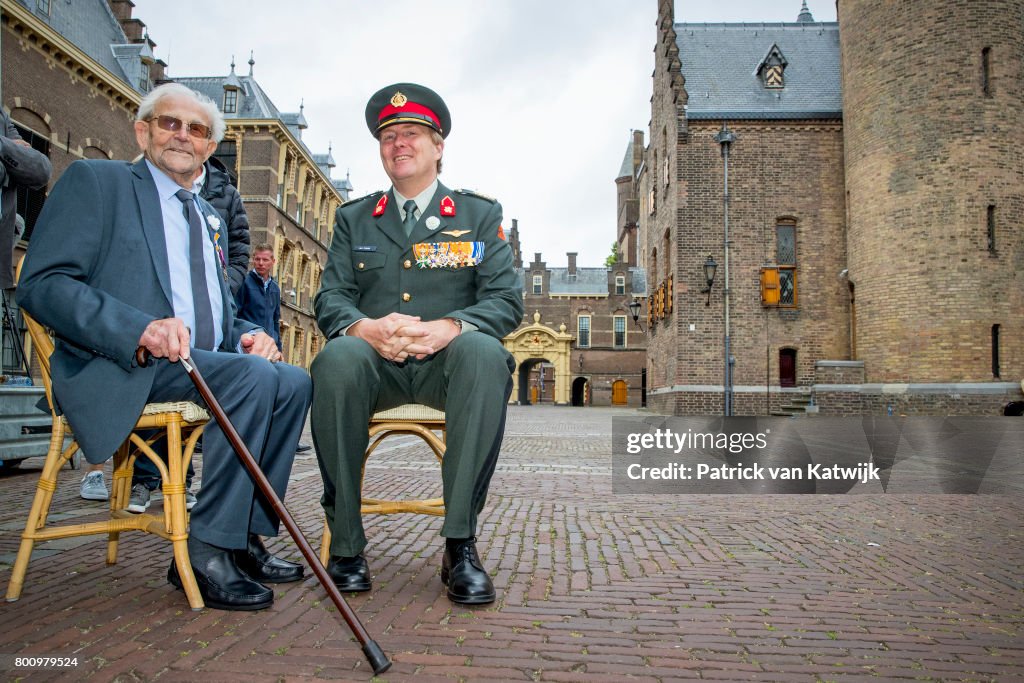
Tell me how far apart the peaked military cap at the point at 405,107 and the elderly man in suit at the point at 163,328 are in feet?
2.21

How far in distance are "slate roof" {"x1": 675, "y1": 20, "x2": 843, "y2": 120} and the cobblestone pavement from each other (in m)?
18.6

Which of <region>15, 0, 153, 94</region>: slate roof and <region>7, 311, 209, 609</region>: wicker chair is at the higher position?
<region>15, 0, 153, 94</region>: slate roof

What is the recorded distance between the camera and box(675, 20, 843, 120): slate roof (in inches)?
813

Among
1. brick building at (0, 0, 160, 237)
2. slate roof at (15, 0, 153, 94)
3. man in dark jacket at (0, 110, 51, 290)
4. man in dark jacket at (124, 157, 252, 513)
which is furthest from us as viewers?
slate roof at (15, 0, 153, 94)

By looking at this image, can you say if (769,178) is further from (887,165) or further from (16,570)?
(16,570)

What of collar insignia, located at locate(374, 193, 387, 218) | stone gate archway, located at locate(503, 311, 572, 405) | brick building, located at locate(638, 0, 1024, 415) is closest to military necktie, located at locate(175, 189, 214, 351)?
collar insignia, located at locate(374, 193, 387, 218)

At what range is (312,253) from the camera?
3416cm

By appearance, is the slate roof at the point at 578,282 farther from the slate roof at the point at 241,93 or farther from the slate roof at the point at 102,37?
the slate roof at the point at 102,37

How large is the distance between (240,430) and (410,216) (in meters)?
1.16

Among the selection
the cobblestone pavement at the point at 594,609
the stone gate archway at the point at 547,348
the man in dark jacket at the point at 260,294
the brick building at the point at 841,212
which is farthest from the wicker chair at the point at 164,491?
the stone gate archway at the point at 547,348

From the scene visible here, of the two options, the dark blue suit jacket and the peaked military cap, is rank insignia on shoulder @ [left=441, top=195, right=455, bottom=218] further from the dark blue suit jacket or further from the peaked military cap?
the dark blue suit jacket

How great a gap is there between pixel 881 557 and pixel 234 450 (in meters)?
3.02

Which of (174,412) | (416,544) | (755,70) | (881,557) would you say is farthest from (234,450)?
(755,70)

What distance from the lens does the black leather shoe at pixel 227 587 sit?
2.36m
